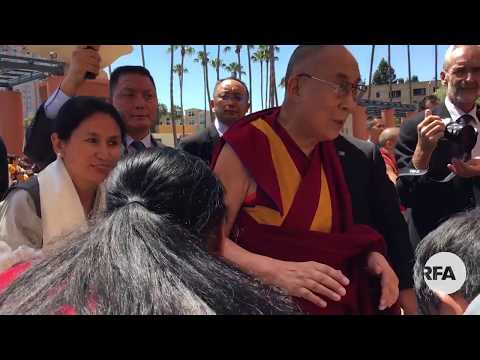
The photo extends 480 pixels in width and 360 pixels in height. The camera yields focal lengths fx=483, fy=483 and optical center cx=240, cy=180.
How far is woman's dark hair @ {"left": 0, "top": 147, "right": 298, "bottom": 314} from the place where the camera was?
860mm

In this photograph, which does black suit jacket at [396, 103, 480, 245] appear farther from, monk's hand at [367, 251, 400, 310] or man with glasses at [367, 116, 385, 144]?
monk's hand at [367, 251, 400, 310]

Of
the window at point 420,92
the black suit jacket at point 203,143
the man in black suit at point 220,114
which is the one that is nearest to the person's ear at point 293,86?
the man in black suit at point 220,114

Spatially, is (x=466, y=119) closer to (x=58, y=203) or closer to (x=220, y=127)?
(x=220, y=127)

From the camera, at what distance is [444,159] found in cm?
165

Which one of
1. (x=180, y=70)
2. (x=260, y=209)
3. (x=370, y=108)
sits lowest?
(x=260, y=209)

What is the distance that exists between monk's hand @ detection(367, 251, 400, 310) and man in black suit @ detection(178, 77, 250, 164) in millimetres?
619

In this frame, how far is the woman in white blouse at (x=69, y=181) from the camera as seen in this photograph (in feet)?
4.79

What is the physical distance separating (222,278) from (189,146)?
70cm

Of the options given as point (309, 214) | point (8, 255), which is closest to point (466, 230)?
point (309, 214)

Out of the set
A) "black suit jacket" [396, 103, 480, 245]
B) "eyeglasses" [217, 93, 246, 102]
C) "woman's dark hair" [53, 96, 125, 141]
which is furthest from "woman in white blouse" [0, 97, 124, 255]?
"black suit jacket" [396, 103, 480, 245]

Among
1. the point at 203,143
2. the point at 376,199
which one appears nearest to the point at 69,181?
the point at 203,143
